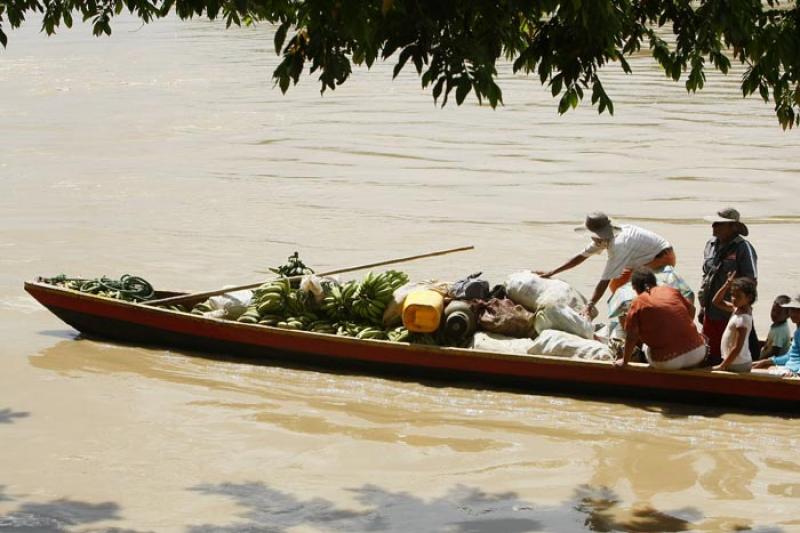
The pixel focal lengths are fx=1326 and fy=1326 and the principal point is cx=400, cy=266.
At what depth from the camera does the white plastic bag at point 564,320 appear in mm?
9008

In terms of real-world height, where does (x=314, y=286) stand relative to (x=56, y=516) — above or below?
above

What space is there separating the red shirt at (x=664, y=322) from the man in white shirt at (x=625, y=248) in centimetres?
68

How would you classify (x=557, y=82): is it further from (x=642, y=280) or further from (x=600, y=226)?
(x=600, y=226)

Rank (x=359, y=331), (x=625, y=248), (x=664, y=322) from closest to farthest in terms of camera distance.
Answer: (x=664, y=322), (x=625, y=248), (x=359, y=331)

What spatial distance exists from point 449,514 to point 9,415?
3.68 meters

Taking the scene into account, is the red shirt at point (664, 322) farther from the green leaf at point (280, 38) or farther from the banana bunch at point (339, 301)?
the green leaf at point (280, 38)

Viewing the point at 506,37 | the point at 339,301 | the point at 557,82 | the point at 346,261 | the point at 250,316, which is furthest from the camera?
the point at 346,261

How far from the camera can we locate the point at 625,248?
9125 millimetres

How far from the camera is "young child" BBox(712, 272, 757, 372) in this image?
25.6 ft

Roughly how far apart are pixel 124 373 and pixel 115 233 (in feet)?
19.9

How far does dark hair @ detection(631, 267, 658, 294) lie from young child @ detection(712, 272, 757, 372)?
15.9 inches

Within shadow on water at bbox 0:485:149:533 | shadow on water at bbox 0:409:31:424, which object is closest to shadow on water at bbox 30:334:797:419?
shadow on water at bbox 0:409:31:424

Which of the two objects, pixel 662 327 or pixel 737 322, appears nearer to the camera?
pixel 737 322

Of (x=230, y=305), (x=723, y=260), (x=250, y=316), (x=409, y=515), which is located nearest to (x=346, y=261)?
(x=230, y=305)
